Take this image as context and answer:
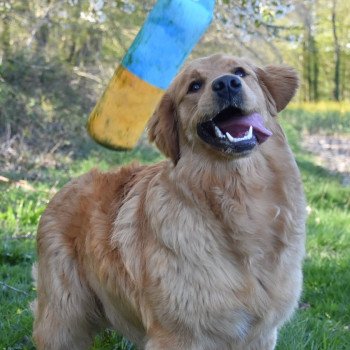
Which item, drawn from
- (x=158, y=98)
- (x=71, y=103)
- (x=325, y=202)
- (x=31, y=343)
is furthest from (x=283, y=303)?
(x=71, y=103)

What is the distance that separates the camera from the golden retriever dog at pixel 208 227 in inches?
130

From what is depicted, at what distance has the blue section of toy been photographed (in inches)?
143

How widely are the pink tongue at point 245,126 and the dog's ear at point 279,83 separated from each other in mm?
397

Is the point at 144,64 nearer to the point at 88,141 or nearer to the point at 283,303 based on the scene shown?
the point at 283,303

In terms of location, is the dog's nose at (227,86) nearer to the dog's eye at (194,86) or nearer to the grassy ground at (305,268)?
the dog's eye at (194,86)

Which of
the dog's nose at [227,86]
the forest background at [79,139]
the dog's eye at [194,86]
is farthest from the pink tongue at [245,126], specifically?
the forest background at [79,139]

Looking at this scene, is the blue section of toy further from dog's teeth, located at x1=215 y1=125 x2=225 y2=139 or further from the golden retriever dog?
dog's teeth, located at x1=215 y1=125 x2=225 y2=139

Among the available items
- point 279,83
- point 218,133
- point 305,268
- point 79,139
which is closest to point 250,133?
point 218,133

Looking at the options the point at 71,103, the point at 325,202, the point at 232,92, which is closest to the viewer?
the point at 232,92

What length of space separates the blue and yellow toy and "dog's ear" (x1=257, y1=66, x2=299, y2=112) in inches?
18.5

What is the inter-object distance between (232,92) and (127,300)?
51.4 inches

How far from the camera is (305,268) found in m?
5.98

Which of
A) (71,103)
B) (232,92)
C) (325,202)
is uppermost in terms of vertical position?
(232,92)

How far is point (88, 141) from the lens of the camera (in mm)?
12859
